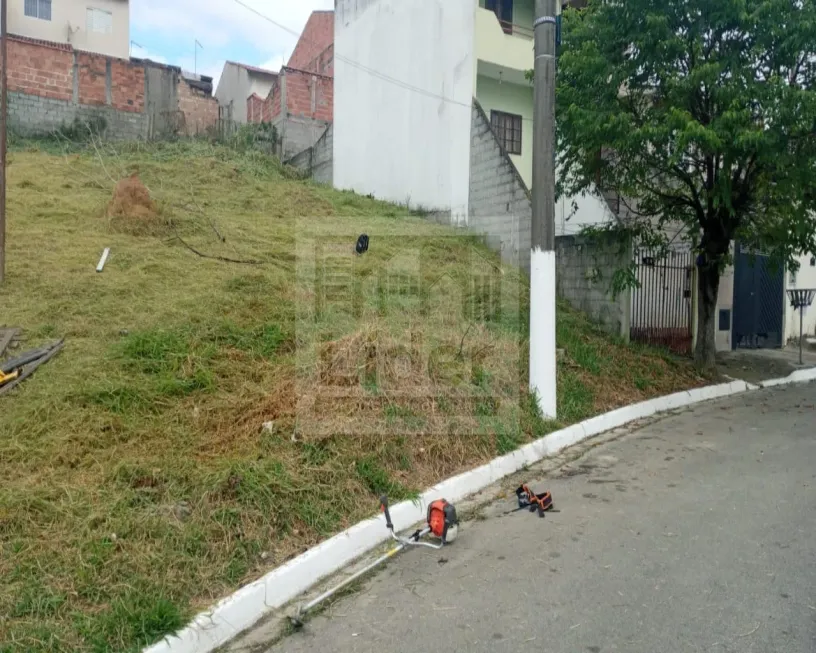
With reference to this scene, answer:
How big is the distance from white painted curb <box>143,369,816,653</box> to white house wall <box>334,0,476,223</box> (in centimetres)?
759

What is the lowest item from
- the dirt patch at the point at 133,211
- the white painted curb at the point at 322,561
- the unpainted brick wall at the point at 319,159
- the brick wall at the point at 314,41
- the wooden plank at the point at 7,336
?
the white painted curb at the point at 322,561

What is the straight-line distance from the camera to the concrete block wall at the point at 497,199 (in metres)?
10.6

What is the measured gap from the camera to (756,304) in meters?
12.2

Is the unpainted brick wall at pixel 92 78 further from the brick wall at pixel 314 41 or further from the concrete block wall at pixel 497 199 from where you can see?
the concrete block wall at pixel 497 199

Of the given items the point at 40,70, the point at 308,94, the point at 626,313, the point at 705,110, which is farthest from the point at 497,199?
the point at 40,70

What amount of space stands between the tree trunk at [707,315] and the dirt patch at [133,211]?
802cm

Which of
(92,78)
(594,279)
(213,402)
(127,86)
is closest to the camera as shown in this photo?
(213,402)

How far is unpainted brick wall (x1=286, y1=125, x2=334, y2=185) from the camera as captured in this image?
54.2 ft

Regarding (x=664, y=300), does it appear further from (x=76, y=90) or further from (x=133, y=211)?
(x=76, y=90)

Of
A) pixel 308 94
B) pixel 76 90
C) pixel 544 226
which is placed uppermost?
pixel 308 94

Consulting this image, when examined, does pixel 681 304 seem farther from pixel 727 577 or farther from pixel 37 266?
pixel 37 266

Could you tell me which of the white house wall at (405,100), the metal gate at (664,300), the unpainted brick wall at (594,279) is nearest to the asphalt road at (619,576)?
the unpainted brick wall at (594,279)

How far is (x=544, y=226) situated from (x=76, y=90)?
50.2 feet

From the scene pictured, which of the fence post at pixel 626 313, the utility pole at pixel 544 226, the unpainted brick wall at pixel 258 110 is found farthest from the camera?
the unpainted brick wall at pixel 258 110
